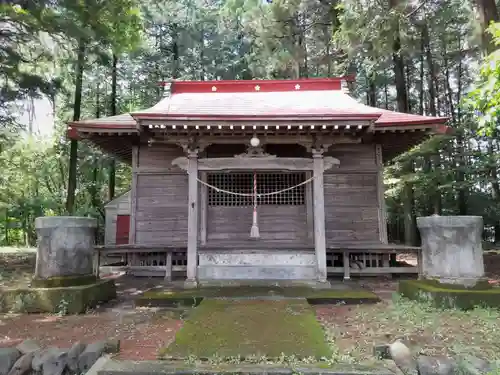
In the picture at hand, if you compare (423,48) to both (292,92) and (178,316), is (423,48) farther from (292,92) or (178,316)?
(178,316)

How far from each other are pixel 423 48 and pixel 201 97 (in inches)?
608

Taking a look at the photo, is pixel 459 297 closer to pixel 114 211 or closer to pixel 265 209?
pixel 265 209

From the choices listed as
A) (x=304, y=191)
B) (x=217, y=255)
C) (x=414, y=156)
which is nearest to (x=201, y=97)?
(x=304, y=191)

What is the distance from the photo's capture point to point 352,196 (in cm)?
988

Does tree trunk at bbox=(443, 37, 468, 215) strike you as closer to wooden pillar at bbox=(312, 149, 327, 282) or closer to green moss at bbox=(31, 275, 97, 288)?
wooden pillar at bbox=(312, 149, 327, 282)

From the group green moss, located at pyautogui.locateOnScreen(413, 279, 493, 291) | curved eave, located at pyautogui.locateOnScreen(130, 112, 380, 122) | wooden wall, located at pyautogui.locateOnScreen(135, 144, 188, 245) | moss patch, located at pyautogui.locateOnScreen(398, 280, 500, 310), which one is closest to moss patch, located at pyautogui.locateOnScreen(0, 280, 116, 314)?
curved eave, located at pyautogui.locateOnScreen(130, 112, 380, 122)

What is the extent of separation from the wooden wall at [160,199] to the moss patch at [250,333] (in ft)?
14.2

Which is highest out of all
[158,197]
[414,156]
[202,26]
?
[202,26]

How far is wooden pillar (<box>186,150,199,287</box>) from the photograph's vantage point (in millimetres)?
7863

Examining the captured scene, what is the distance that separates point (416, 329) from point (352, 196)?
5.28 m

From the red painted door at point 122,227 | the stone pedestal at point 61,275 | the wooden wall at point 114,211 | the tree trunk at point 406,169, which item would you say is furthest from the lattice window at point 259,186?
the wooden wall at point 114,211

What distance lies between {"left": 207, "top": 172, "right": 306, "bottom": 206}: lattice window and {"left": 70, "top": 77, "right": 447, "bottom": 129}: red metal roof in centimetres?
175

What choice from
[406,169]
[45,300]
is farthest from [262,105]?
[406,169]

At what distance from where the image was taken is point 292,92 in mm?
11289
